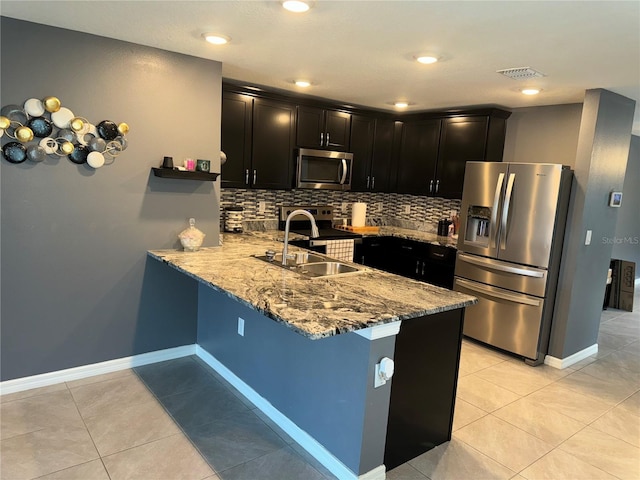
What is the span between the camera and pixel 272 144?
4270 mm

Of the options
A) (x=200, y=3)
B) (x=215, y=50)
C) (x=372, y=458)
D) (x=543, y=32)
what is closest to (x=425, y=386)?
(x=372, y=458)

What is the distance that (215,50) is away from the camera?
117 inches

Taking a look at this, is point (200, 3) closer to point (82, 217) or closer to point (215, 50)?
point (215, 50)

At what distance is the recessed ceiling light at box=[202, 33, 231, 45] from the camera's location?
261 cm

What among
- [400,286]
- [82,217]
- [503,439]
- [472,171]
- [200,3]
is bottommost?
[503,439]

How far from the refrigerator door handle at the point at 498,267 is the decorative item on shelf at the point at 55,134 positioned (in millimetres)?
3000

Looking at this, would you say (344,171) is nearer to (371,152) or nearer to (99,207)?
(371,152)

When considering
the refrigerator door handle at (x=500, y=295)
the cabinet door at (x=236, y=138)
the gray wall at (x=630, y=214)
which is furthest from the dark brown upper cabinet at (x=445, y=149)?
the gray wall at (x=630, y=214)

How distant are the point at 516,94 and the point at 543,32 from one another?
164cm

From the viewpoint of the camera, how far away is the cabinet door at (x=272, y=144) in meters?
4.15

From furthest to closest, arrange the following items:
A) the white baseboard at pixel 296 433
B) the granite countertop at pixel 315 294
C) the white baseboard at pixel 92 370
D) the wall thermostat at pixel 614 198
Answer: the wall thermostat at pixel 614 198, the white baseboard at pixel 92 370, the white baseboard at pixel 296 433, the granite countertop at pixel 315 294

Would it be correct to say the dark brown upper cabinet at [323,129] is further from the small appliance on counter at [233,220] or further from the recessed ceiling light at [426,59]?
the recessed ceiling light at [426,59]

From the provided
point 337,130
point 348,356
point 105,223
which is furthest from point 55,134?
point 337,130

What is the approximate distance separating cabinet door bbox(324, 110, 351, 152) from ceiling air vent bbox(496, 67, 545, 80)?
6.36ft
